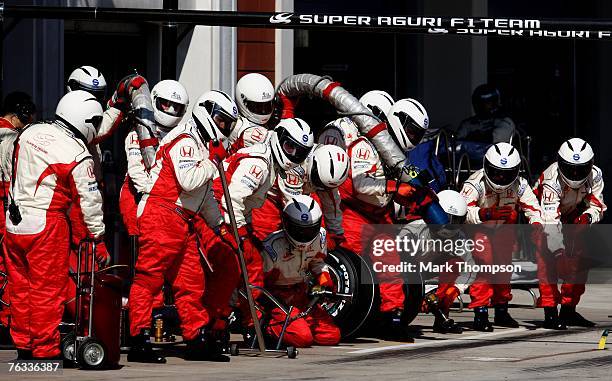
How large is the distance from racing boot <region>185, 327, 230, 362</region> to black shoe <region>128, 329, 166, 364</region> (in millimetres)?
285

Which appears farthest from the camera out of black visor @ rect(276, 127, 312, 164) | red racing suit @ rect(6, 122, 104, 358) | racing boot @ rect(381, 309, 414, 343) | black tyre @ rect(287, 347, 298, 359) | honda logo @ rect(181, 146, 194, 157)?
racing boot @ rect(381, 309, 414, 343)

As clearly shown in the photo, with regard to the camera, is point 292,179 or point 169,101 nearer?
point 169,101

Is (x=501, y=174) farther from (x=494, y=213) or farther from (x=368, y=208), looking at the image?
(x=368, y=208)

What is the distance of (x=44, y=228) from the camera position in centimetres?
1085

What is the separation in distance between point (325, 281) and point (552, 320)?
292cm

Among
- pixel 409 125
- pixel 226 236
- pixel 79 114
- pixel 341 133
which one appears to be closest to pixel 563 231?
pixel 409 125

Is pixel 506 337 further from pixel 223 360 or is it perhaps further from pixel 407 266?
pixel 223 360

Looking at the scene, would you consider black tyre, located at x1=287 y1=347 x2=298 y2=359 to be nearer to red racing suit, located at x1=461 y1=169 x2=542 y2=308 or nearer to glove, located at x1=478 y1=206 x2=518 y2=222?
red racing suit, located at x1=461 y1=169 x2=542 y2=308

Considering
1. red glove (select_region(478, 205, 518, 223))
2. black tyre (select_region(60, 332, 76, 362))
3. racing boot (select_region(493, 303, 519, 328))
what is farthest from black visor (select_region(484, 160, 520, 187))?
black tyre (select_region(60, 332, 76, 362))

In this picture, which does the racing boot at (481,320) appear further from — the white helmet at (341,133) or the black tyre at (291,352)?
the black tyre at (291,352)

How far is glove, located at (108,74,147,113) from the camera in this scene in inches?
504

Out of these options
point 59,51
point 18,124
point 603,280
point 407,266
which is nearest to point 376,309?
point 407,266

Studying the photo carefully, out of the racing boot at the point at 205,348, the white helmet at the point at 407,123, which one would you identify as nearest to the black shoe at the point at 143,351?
the racing boot at the point at 205,348

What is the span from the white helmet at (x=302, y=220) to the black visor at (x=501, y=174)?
96.8 inches
